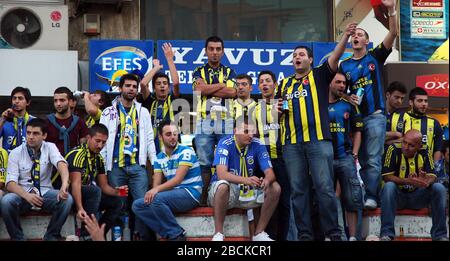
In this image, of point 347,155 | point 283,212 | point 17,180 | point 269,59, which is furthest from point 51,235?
point 269,59

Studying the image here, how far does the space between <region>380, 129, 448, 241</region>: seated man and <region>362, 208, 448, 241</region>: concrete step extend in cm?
10

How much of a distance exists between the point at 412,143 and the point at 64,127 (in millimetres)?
3565

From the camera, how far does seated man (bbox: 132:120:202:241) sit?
7.96m

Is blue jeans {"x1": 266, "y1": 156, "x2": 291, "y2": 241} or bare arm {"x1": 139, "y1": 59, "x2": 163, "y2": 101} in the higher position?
bare arm {"x1": 139, "y1": 59, "x2": 163, "y2": 101}

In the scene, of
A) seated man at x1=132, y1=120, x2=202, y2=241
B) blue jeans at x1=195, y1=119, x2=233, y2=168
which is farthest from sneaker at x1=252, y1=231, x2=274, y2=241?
blue jeans at x1=195, y1=119, x2=233, y2=168

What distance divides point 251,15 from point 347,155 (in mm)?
6502

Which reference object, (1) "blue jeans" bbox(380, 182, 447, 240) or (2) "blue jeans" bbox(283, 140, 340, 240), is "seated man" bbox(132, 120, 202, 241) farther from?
(1) "blue jeans" bbox(380, 182, 447, 240)

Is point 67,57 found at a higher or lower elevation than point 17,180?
higher

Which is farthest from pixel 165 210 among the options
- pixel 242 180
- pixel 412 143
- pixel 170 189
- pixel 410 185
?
pixel 412 143

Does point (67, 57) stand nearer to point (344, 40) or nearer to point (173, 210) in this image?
point (173, 210)

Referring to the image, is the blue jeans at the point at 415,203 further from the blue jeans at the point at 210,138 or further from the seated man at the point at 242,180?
the blue jeans at the point at 210,138

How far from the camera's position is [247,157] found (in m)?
8.23

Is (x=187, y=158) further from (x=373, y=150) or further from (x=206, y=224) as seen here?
(x=373, y=150)

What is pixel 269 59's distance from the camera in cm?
1370
